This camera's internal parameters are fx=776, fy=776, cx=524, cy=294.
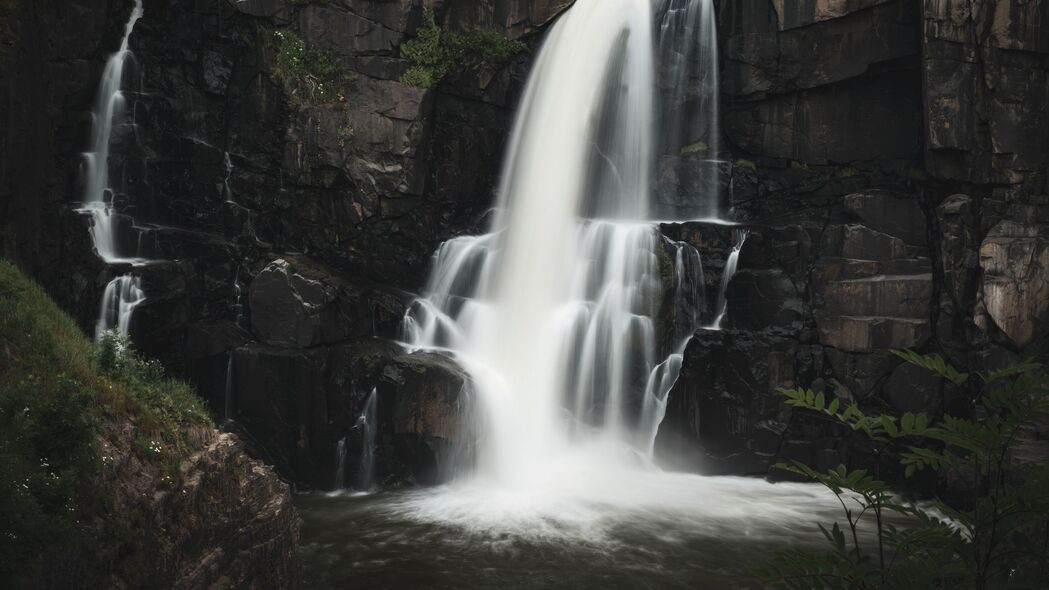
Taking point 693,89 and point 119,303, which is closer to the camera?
point 119,303

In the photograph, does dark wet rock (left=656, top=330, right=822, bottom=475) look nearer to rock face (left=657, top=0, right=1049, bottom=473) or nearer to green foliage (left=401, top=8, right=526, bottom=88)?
rock face (left=657, top=0, right=1049, bottom=473)

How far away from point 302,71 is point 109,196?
19.1 feet

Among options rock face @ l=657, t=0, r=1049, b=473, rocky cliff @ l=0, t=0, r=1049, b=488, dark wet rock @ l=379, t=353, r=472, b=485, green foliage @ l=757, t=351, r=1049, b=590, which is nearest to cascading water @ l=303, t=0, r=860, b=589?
dark wet rock @ l=379, t=353, r=472, b=485

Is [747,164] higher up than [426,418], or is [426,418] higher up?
[747,164]

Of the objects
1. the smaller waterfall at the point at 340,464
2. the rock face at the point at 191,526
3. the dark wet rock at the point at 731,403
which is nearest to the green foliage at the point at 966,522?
the rock face at the point at 191,526

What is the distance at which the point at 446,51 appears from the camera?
21484 mm

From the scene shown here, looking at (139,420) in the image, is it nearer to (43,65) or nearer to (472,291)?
(472,291)

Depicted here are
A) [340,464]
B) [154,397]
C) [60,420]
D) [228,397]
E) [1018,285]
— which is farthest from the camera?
[228,397]

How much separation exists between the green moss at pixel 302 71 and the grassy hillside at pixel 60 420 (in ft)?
34.5

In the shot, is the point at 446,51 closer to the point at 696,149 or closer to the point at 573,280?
the point at 573,280

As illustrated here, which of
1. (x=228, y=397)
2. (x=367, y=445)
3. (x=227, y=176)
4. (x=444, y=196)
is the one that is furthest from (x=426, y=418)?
(x=227, y=176)

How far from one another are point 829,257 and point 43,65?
19025 millimetres

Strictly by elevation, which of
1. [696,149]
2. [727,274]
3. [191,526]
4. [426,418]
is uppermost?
[696,149]

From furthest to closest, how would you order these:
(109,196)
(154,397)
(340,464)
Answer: (109,196), (340,464), (154,397)
